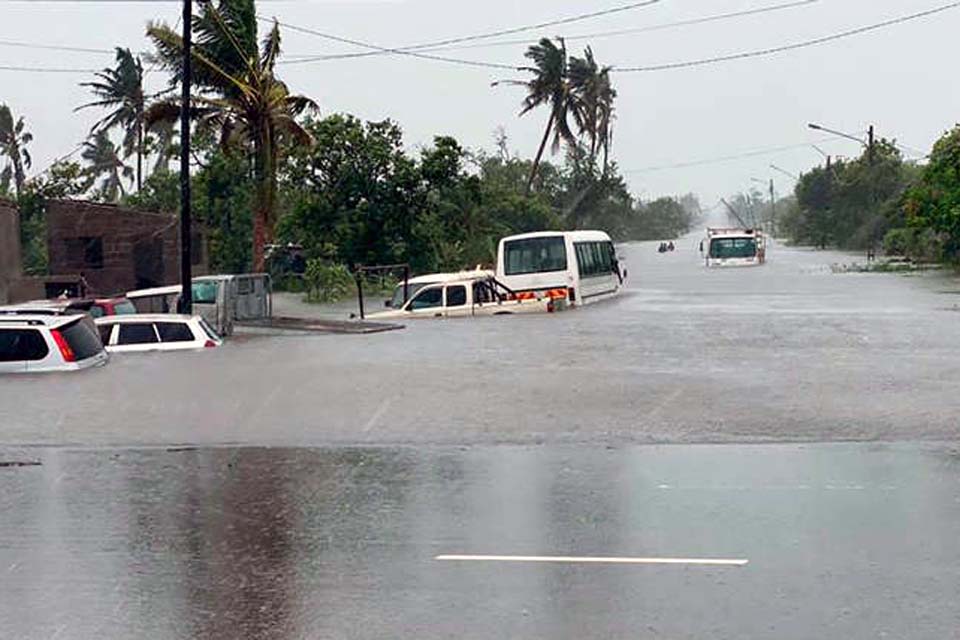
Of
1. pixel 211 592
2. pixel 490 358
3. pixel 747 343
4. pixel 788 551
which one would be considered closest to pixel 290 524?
pixel 211 592

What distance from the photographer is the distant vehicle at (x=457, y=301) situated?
2877 centimetres

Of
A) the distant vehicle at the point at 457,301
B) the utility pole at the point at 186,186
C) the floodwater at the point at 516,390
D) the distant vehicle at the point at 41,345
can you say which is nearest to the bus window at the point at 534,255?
the distant vehicle at the point at 457,301

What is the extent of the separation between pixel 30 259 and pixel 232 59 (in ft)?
72.6

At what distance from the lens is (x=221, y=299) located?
26141 mm

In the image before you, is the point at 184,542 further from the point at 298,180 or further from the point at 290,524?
the point at 298,180

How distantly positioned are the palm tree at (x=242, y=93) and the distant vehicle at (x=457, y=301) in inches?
257

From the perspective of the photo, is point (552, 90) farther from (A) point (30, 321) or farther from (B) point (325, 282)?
(A) point (30, 321)

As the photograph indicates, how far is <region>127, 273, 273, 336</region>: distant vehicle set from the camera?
26172 mm

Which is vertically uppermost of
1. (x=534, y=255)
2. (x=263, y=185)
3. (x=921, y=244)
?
(x=263, y=185)

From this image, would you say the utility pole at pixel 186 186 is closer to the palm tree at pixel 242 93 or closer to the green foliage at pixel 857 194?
the palm tree at pixel 242 93

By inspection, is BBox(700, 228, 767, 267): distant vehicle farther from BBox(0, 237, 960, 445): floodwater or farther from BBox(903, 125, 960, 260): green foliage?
BBox(0, 237, 960, 445): floodwater

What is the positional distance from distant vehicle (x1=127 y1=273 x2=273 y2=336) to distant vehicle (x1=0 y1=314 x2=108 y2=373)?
9958mm

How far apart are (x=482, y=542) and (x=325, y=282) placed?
119ft

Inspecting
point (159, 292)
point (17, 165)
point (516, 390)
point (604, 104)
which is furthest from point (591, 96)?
point (516, 390)
